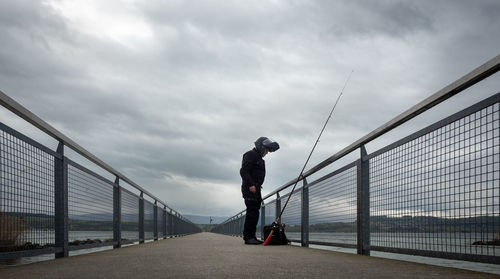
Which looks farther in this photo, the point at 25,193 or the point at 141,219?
the point at 141,219

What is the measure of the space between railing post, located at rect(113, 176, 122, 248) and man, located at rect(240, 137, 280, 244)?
5.91 feet

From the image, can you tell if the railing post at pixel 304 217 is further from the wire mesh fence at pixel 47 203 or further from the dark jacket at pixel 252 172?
the wire mesh fence at pixel 47 203

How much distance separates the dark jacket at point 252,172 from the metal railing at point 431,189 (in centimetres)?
204

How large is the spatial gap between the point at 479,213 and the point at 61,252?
340 cm

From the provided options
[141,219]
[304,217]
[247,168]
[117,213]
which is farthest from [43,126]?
[141,219]

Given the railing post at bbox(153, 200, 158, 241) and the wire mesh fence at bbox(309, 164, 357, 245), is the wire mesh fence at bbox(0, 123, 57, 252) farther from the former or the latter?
the railing post at bbox(153, 200, 158, 241)

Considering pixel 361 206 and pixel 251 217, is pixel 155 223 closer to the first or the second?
pixel 251 217

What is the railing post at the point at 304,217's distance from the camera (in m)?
6.80

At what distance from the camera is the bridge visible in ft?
8.57

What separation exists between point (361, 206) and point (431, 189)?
1.48m

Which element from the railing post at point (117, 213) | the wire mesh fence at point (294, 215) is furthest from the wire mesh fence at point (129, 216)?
the wire mesh fence at point (294, 215)

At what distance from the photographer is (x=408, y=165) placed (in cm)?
352

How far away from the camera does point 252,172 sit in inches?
289

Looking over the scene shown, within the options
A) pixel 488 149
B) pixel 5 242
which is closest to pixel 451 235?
pixel 488 149
